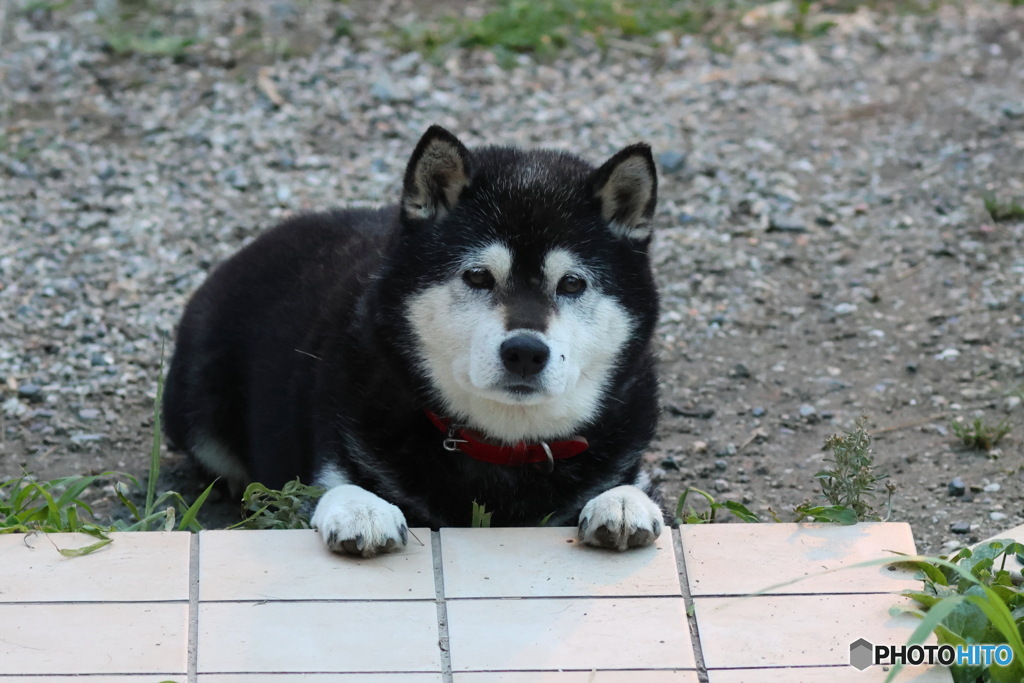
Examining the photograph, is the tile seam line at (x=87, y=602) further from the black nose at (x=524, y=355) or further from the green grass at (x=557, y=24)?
the green grass at (x=557, y=24)

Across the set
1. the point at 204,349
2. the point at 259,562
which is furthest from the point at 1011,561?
the point at 204,349

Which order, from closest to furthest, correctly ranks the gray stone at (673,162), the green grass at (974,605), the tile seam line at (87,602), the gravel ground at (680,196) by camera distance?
1. the green grass at (974,605)
2. the tile seam line at (87,602)
3. the gravel ground at (680,196)
4. the gray stone at (673,162)

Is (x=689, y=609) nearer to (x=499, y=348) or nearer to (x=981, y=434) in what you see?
(x=499, y=348)

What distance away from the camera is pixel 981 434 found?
4.46 meters

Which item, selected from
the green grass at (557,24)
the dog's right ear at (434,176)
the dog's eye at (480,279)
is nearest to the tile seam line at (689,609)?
the dog's eye at (480,279)

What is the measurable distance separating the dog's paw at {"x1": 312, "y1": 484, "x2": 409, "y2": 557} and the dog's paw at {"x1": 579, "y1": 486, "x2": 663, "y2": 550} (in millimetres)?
485

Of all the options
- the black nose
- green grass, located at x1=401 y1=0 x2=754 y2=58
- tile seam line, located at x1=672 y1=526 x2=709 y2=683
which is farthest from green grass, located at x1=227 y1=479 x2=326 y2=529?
green grass, located at x1=401 y1=0 x2=754 y2=58

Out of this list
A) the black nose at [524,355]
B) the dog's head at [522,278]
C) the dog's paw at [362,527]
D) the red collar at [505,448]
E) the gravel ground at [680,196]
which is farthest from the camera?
the gravel ground at [680,196]

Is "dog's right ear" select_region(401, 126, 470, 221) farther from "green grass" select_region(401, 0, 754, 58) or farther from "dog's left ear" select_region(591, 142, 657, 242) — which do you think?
"green grass" select_region(401, 0, 754, 58)

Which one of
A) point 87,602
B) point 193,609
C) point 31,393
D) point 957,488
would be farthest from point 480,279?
point 31,393

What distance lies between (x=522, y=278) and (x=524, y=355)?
286 millimetres

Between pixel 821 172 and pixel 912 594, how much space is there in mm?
4065

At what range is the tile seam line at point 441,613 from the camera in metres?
2.77

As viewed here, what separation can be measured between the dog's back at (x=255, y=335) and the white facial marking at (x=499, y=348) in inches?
28.1
